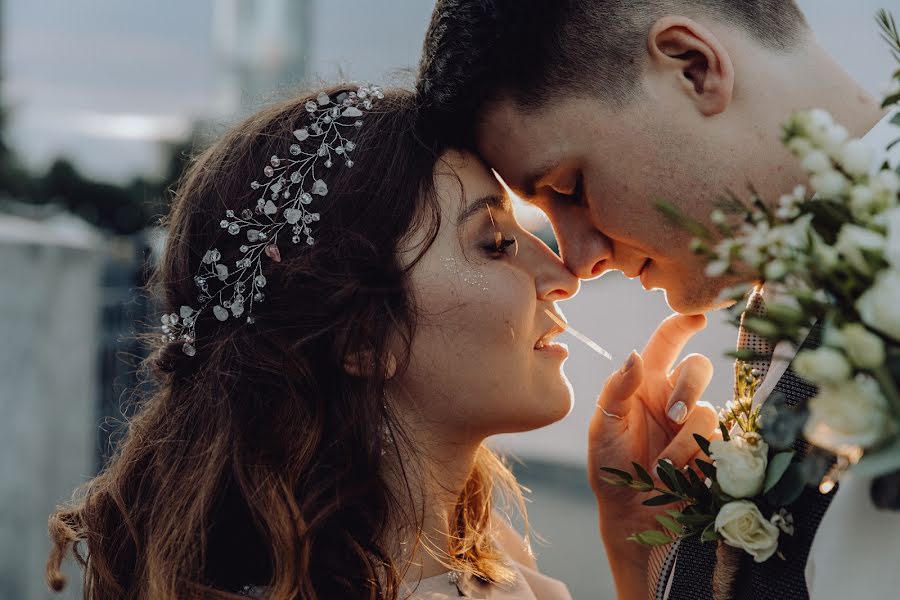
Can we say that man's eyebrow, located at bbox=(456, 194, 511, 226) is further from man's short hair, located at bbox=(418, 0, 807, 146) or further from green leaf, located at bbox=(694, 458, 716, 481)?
green leaf, located at bbox=(694, 458, 716, 481)

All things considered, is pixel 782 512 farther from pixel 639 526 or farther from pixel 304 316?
pixel 304 316

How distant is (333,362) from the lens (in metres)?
2.36

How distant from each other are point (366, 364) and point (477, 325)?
30 centimetres

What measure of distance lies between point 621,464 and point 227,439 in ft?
3.47

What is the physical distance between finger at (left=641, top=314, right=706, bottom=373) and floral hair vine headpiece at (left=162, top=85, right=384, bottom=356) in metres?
1.00

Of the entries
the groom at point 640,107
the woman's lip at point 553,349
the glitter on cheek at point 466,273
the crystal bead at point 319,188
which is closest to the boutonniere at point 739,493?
the groom at point 640,107

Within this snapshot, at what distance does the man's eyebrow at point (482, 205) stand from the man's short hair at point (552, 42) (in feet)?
0.74

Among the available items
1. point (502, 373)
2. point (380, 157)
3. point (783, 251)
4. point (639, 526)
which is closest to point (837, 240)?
point (783, 251)

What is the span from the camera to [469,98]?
2.35 m

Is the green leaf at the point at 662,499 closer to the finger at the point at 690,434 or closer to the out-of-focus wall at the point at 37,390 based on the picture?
the finger at the point at 690,434

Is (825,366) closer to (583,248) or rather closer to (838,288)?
(838,288)

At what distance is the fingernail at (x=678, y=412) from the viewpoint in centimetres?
247

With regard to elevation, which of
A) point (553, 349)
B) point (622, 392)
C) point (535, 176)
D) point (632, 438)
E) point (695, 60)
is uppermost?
point (695, 60)

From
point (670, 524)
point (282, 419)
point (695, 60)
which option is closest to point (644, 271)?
point (695, 60)
